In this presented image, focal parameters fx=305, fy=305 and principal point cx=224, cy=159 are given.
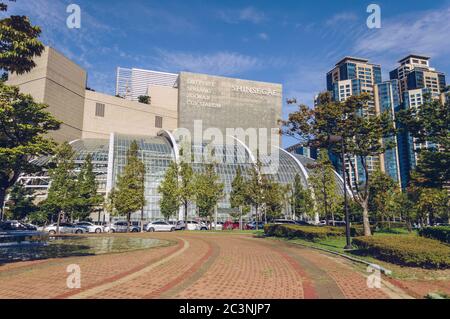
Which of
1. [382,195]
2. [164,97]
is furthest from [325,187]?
[164,97]

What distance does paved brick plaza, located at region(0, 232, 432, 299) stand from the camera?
8.37m

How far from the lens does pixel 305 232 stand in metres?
23.7

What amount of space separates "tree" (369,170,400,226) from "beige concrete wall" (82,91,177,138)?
171ft

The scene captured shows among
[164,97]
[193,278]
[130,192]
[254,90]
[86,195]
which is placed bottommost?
[193,278]

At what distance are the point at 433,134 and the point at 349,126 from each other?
7126mm

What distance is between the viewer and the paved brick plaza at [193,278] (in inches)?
329

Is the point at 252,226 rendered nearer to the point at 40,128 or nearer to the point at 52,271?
the point at 40,128

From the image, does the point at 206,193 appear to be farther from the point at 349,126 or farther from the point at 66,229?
the point at 349,126

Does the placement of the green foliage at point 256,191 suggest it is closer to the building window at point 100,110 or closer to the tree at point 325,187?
the tree at point 325,187

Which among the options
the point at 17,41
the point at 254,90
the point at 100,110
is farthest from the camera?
the point at 254,90

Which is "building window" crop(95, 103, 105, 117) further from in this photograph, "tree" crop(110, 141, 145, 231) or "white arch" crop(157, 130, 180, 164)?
"tree" crop(110, 141, 145, 231)

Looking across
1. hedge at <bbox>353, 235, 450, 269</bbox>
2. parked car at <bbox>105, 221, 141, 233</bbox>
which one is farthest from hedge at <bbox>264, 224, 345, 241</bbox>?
parked car at <bbox>105, 221, 141, 233</bbox>

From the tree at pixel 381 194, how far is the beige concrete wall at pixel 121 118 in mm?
52022
